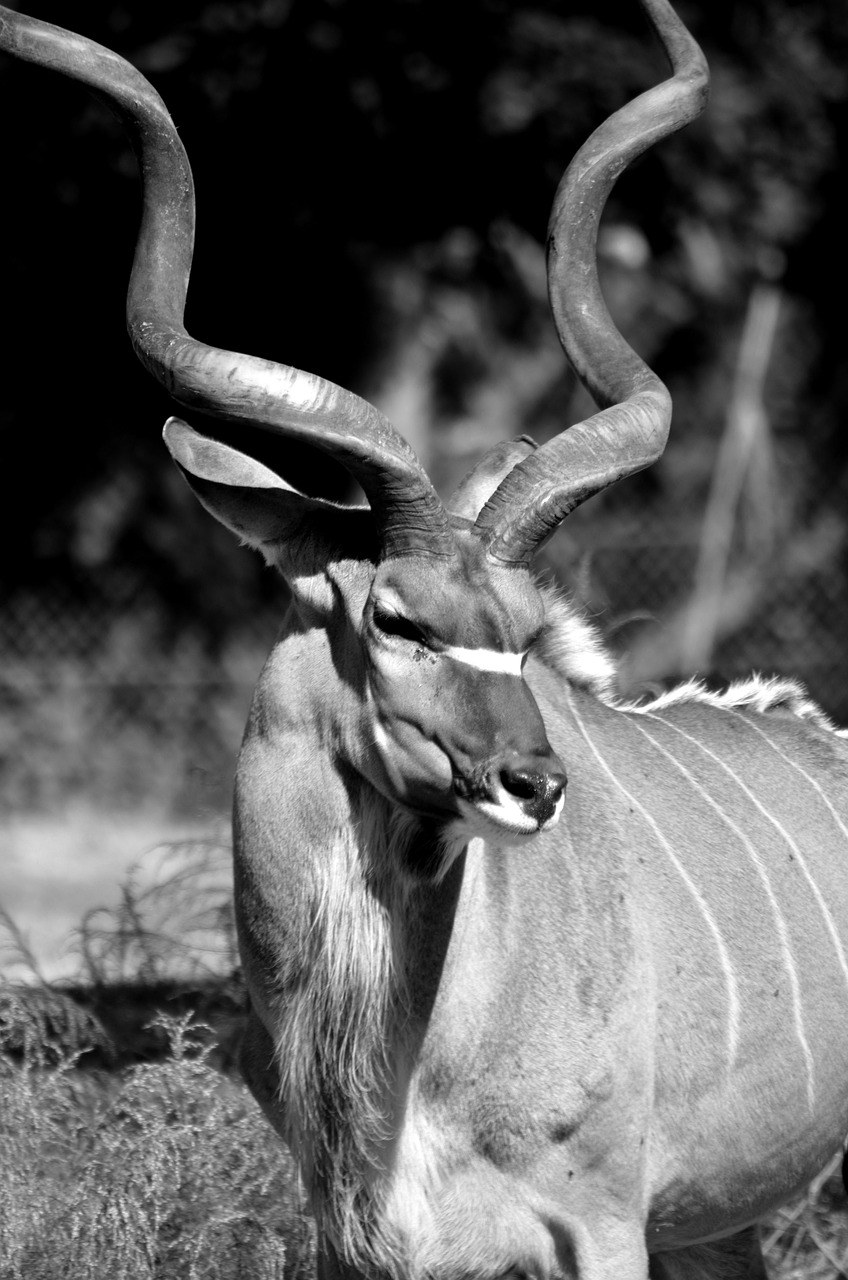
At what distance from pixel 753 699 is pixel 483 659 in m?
1.26

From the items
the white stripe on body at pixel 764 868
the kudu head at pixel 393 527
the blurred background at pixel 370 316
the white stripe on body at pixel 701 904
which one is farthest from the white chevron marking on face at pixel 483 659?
the blurred background at pixel 370 316

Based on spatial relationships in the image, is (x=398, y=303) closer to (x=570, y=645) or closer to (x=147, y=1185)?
(x=570, y=645)

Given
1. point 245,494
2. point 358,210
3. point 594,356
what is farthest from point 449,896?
point 358,210

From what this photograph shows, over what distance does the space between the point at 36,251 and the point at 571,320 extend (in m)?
6.04

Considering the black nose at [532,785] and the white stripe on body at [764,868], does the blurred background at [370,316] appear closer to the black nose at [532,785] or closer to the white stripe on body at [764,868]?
the white stripe on body at [764,868]

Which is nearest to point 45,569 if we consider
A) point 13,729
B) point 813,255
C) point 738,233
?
point 13,729

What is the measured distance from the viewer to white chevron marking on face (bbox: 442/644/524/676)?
109 inches

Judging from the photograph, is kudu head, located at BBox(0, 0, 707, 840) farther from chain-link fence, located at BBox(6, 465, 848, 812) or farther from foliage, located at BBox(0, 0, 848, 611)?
chain-link fence, located at BBox(6, 465, 848, 812)

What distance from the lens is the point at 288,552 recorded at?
306 centimetres

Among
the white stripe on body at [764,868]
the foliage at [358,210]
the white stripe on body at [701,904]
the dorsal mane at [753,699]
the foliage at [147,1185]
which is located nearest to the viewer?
the white stripe on body at [701,904]

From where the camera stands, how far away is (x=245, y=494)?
3.01m

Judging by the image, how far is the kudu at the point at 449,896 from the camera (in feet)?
9.23

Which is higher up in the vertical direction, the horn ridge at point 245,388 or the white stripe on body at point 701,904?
the horn ridge at point 245,388

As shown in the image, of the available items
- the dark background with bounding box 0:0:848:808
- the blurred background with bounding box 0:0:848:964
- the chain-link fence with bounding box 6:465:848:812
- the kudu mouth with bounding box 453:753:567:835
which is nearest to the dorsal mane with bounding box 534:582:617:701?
the kudu mouth with bounding box 453:753:567:835
